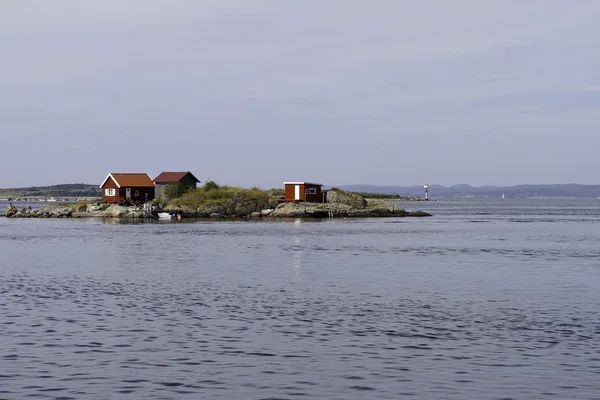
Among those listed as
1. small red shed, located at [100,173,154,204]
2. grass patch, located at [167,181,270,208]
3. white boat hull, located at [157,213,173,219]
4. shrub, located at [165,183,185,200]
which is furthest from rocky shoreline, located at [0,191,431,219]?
shrub, located at [165,183,185,200]

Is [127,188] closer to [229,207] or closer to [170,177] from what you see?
[170,177]

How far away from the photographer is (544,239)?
70562 mm

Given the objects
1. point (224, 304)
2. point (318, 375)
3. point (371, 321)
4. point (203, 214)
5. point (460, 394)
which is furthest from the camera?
point (203, 214)

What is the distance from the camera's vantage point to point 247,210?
4624 inches

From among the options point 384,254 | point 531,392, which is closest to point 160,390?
point 531,392

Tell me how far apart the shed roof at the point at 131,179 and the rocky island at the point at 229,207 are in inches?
152

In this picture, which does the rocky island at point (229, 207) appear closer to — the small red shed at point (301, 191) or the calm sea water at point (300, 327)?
the small red shed at point (301, 191)

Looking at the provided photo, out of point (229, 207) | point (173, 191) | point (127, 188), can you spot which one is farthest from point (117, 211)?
point (229, 207)

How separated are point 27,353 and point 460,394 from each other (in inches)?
435

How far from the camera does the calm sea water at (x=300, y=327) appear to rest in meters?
A: 17.0

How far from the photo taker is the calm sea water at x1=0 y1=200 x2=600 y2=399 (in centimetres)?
1698

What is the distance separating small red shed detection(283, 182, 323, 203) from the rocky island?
3.40ft

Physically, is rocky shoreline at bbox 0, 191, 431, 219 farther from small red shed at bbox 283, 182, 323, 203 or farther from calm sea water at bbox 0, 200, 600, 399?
calm sea water at bbox 0, 200, 600, 399

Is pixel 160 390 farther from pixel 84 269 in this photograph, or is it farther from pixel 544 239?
pixel 544 239
